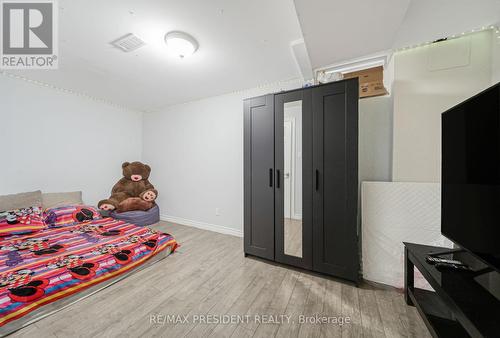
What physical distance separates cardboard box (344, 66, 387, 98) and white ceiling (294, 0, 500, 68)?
8.1 inches

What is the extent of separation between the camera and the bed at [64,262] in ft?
4.33

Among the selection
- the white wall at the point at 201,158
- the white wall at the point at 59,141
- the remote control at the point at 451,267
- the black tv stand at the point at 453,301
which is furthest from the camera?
the white wall at the point at 201,158

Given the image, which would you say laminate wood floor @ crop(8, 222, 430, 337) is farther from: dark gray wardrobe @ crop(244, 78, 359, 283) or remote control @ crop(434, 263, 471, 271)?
remote control @ crop(434, 263, 471, 271)

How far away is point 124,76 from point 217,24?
1810mm

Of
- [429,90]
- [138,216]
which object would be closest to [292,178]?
[429,90]

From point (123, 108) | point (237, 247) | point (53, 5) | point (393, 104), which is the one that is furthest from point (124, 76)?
point (393, 104)

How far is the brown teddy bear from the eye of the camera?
3.37 m

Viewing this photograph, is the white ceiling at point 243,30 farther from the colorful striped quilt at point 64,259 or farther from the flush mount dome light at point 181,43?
the colorful striped quilt at point 64,259

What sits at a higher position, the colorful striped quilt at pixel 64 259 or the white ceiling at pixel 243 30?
the white ceiling at pixel 243 30

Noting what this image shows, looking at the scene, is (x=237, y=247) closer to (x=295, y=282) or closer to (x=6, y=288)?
(x=295, y=282)

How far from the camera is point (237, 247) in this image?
267cm

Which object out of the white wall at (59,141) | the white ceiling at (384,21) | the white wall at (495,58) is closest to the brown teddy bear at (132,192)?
the white wall at (59,141)

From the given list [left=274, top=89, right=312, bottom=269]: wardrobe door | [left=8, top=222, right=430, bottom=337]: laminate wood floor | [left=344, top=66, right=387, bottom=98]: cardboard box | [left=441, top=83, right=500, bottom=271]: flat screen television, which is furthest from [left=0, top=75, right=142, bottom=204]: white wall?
[left=441, top=83, right=500, bottom=271]: flat screen television
